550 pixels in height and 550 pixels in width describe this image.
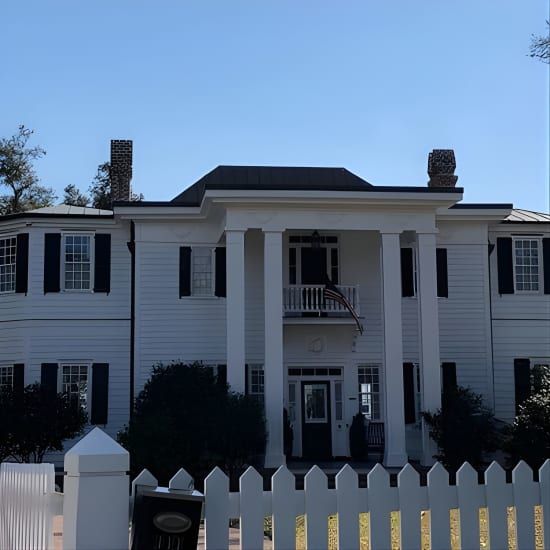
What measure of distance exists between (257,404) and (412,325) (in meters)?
5.52

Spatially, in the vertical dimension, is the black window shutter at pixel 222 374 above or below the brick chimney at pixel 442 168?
below

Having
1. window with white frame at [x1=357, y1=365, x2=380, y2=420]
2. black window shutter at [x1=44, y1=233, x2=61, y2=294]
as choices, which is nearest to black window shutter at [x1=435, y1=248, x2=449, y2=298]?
window with white frame at [x1=357, y1=365, x2=380, y2=420]

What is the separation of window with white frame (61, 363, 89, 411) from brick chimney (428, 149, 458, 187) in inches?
435

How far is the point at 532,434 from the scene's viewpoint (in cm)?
1803

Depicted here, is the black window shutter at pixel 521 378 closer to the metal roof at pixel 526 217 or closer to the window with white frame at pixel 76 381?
the metal roof at pixel 526 217

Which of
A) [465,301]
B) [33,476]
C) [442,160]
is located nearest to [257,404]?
[465,301]

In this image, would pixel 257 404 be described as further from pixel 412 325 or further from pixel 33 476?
pixel 33 476

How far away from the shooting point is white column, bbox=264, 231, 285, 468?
65.0 ft

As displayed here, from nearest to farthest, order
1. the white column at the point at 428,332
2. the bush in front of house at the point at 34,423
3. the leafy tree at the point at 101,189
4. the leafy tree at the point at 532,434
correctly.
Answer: the leafy tree at the point at 532,434 < the bush in front of house at the point at 34,423 < the white column at the point at 428,332 < the leafy tree at the point at 101,189

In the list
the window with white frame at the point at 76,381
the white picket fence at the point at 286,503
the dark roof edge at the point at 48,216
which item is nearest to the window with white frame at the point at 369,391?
the window with white frame at the point at 76,381

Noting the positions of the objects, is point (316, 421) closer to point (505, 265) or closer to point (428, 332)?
point (428, 332)

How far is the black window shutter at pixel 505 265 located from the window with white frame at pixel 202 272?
305 inches

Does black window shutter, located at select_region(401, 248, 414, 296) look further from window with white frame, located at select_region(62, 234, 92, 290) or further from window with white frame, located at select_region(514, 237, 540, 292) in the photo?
window with white frame, located at select_region(62, 234, 92, 290)

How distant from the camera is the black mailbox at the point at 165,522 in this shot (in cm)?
523
